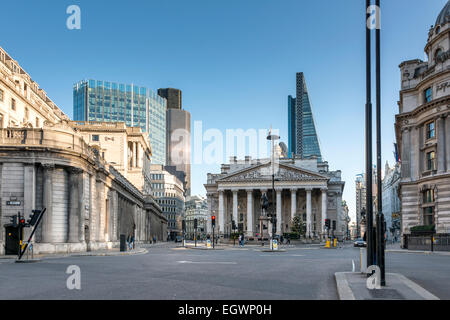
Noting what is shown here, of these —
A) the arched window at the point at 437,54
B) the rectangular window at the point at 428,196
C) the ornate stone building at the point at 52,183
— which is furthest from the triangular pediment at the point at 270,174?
the ornate stone building at the point at 52,183

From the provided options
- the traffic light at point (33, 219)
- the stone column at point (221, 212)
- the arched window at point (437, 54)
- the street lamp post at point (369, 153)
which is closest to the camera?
the street lamp post at point (369, 153)

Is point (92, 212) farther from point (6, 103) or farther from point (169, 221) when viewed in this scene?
point (169, 221)

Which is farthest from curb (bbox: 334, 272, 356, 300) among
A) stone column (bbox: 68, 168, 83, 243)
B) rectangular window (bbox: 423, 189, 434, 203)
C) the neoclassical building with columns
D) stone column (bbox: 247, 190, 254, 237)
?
stone column (bbox: 247, 190, 254, 237)

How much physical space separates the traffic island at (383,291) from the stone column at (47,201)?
27554 millimetres

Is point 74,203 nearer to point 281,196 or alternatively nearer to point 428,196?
point 428,196

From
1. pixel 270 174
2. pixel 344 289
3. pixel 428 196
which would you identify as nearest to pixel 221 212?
pixel 270 174

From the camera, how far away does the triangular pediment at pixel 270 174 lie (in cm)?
11138

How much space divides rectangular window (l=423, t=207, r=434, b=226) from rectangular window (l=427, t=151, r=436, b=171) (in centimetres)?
423

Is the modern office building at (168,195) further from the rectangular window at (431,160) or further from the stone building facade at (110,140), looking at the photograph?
the rectangular window at (431,160)

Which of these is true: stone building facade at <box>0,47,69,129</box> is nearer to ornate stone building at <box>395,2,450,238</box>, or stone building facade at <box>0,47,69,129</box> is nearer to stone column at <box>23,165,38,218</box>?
stone column at <box>23,165,38,218</box>

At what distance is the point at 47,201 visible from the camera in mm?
35500

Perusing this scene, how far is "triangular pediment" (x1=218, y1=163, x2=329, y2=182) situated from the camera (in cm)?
11138

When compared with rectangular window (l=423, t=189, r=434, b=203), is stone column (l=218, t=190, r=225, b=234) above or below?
below

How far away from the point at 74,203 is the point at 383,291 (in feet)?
103
